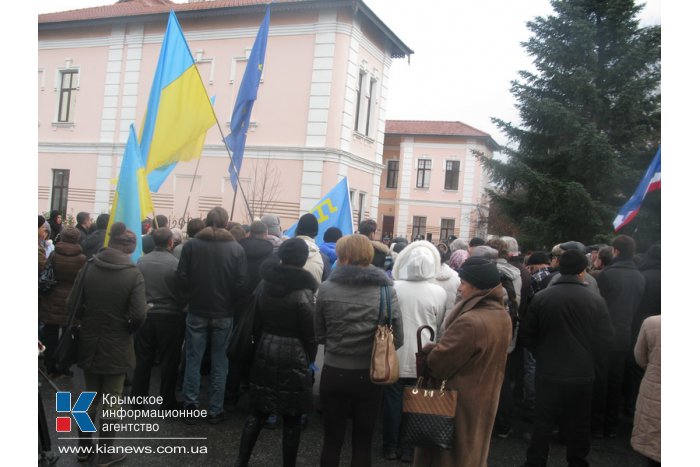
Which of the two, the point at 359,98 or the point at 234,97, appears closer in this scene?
the point at 234,97

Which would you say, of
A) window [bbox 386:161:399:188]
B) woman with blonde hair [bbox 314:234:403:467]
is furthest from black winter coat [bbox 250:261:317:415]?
window [bbox 386:161:399:188]

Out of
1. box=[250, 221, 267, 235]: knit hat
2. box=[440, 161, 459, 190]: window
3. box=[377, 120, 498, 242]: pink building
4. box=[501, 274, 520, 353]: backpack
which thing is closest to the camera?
box=[501, 274, 520, 353]: backpack

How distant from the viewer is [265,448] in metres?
4.89

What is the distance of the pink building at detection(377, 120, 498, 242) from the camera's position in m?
29.6

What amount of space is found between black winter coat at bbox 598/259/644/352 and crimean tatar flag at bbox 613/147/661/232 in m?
0.62

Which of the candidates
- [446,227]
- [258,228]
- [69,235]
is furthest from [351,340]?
[446,227]

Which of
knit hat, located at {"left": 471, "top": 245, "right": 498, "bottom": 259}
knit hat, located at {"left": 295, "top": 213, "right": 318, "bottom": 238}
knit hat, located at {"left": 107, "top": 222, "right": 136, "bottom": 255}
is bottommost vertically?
knit hat, located at {"left": 107, "top": 222, "right": 136, "bottom": 255}

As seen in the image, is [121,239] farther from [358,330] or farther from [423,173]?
[423,173]

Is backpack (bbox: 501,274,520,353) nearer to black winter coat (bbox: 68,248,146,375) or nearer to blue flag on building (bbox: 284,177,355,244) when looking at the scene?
black winter coat (bbox: 68,248,146,375)

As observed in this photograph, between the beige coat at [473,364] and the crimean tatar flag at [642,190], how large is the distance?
2363 mm

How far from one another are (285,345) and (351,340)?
0.51 m

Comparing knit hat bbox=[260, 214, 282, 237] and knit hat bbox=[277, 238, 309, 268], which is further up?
knit hat bbox=[260, 214, 282, 237]
